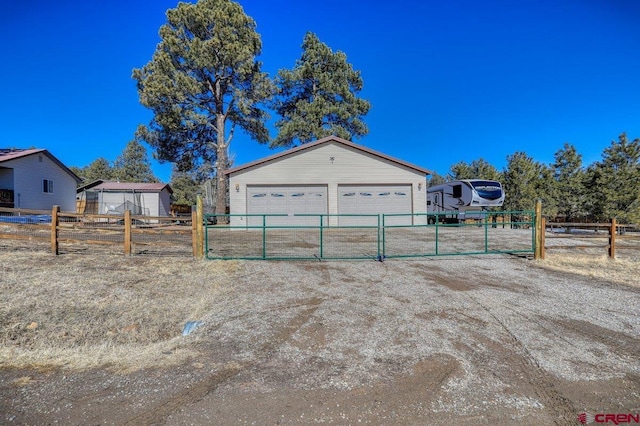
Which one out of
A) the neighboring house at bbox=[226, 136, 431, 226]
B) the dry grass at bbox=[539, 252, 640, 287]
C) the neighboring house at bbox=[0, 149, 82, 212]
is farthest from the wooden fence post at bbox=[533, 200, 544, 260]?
the neighboring house at bbox=[0, 149, 82, 212]

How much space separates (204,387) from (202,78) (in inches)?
933

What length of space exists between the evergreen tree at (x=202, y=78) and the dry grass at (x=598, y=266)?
1873cm

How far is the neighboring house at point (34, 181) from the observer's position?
1970 centimetres

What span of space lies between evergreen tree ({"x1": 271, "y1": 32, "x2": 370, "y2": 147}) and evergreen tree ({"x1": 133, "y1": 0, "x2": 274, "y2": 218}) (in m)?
4.49

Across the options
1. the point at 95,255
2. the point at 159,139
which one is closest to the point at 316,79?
the point at 159,139

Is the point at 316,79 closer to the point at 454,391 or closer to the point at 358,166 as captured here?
the point at 358,166

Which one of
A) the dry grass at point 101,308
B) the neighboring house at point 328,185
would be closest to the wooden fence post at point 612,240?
the neighboring house at point 328,185

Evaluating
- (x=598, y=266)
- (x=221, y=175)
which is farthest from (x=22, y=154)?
(x=598, y=266)

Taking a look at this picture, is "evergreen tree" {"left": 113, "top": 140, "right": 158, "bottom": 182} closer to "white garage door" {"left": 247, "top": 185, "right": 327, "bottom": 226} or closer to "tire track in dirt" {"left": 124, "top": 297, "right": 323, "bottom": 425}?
"white garage door" {"left": 247, "top": 185, "right": 327, "bottom": 226}

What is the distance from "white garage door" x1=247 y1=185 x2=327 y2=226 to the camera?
17.8m

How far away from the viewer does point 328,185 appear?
18.4 m

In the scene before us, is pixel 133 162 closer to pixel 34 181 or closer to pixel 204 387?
pixel 34 181

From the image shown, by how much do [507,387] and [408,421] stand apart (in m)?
1.06

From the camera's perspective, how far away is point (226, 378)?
2965 mm
